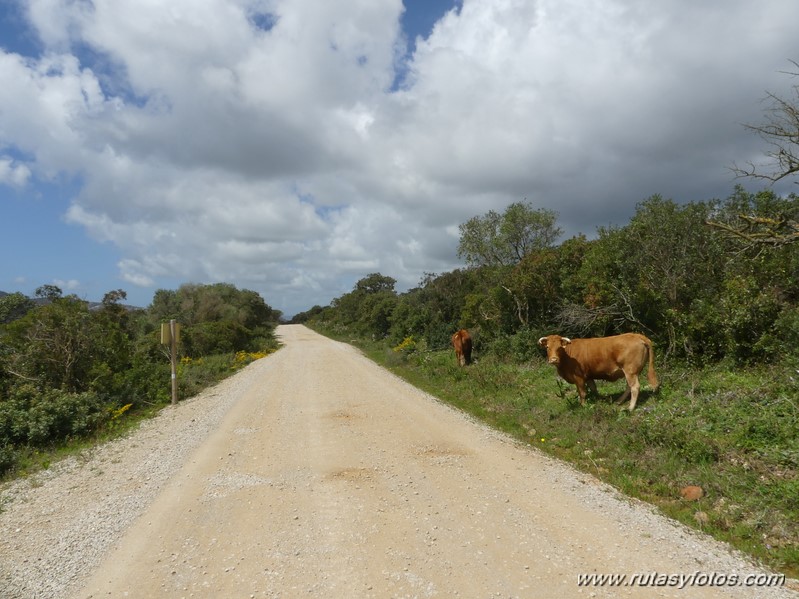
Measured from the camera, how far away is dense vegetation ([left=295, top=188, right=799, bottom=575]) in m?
5.94

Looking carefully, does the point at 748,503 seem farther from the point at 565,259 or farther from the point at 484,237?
the point at 484,237

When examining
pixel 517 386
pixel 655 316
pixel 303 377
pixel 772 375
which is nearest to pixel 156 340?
pixel 303 377

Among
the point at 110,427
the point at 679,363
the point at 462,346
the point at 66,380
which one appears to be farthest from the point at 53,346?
the point at 679,363

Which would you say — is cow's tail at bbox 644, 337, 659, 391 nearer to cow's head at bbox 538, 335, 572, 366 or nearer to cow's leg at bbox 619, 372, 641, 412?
cow's leg at bbox 619, 372, 641, 412

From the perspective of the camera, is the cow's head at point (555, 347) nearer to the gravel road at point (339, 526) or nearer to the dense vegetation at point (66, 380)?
the gravel road at point (339, 526)

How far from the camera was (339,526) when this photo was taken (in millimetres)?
5137

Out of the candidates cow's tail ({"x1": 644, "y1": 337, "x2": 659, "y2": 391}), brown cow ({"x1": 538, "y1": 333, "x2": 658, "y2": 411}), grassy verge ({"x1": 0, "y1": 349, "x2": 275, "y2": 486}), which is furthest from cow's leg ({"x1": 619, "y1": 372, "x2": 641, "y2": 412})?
grassy verge ({"x1": 0, "y1": 349, "x2": 275, "y2": 486})

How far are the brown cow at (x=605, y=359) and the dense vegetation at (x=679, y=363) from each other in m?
0.45

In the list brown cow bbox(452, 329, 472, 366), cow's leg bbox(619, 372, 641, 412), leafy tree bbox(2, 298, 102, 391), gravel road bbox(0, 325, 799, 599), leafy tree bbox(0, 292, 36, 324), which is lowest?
gravel road bbox(0, 325, 799, 599)

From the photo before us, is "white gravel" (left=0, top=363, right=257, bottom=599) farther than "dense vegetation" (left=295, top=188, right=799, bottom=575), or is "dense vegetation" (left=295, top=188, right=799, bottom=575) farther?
"dense vegetation" (left=295, top=188, right=799, bottom=575)

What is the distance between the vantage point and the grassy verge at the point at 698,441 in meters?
5.10

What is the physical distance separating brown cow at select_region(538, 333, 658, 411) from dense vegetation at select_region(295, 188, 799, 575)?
446 millimetres

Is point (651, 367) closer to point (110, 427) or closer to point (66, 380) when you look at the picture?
point (110, 427)

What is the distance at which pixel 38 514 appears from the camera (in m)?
5.95
